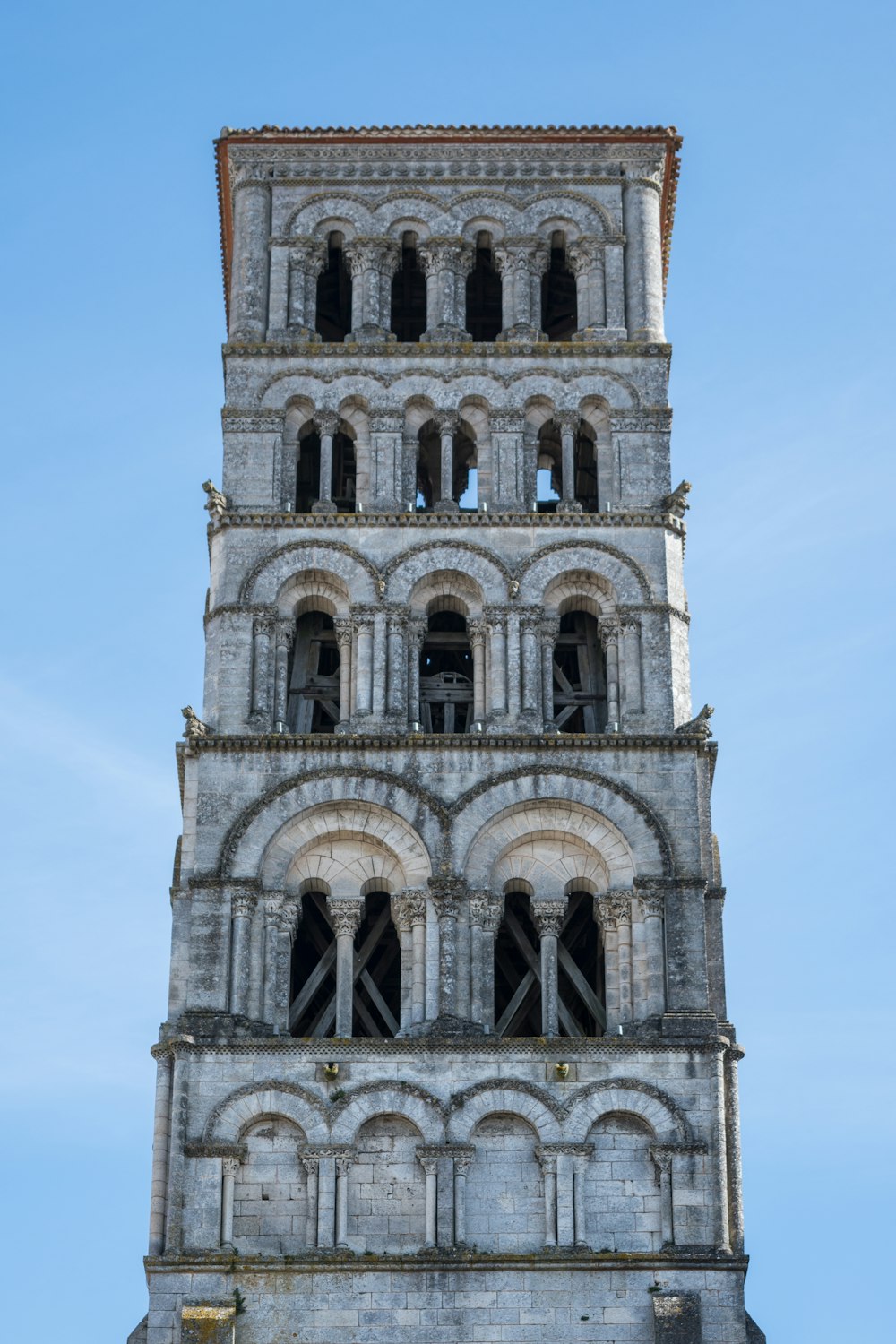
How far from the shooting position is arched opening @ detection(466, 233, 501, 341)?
170ft

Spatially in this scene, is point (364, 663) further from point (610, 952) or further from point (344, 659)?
point (610, 952)

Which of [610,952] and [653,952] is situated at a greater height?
[610,952]

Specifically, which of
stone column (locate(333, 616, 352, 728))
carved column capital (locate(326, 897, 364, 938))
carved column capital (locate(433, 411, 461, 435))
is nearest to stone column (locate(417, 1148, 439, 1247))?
carved column capital (locate(326, 897, 364, 938))

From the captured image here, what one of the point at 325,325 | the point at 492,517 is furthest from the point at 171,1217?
the point at 325,325

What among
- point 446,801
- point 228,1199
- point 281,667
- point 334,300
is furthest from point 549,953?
point 334,300

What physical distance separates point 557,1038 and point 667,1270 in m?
3.31

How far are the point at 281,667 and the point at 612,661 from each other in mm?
4555

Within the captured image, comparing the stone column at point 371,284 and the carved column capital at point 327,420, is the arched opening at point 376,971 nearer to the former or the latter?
the carved column capital at point 327,420

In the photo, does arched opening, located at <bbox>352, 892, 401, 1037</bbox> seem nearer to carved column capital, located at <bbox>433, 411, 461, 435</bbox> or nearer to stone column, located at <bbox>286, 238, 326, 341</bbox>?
carved column capital, located at <bbox>433, 411, 461, 435</bbox>

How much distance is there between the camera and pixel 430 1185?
41.9 metres

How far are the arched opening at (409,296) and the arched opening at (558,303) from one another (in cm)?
191

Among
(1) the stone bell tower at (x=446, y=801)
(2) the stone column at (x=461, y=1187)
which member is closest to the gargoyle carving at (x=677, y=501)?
(1) the stone bell tower at (x=446, y=801)

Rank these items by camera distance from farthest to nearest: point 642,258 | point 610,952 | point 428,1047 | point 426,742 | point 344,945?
1. point 642,258
2. point 426,742
3. point 344,945
4. point 610,952
5. point 428,1047

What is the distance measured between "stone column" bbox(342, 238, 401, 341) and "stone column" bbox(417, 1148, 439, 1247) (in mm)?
13294
